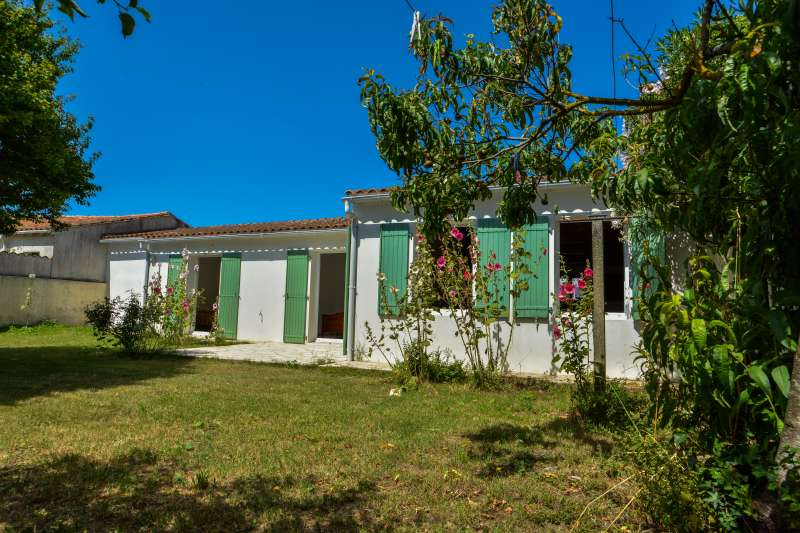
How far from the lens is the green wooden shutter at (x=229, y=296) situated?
473 inches

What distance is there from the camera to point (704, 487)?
2.04m

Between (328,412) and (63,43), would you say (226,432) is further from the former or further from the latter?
→ (63,43)

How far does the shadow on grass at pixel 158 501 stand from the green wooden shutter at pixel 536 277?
5.00 metres

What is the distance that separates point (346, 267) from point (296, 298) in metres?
2.03

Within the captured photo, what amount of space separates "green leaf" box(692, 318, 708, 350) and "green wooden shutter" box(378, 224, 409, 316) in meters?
6.43

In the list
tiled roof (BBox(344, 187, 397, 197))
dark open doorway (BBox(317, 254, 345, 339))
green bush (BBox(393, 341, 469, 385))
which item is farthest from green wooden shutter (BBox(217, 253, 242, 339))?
green bush (BBox(393, 341, 469, 385))

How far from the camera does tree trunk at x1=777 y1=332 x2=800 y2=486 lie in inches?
66.2

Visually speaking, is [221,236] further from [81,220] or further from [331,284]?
[81,220]

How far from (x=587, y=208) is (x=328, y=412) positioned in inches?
194

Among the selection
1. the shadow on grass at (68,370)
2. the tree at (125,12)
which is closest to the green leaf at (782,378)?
the tree at (125,12)

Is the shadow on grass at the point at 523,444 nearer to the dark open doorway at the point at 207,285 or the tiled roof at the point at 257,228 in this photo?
the tiled roof at the point at 257,228

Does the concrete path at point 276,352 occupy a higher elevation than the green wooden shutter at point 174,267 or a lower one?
lower

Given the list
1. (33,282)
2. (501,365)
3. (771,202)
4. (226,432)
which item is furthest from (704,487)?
(33,282)

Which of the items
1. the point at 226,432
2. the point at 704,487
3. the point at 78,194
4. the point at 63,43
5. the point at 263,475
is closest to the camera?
the point at 704,487
